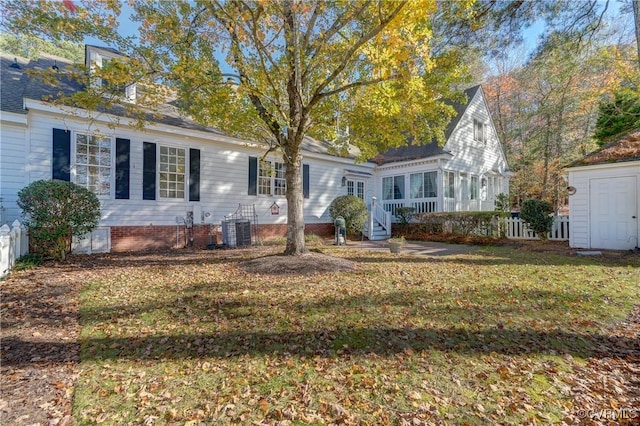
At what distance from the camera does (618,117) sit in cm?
1447

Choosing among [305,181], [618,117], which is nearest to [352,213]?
[305,181]

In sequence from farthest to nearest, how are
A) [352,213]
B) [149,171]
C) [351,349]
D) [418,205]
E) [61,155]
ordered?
[418,205]
[352,213]
[149,171]
[61,155]
[351,349]

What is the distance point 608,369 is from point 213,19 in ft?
31.4

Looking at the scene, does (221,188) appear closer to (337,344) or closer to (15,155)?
(15,155)

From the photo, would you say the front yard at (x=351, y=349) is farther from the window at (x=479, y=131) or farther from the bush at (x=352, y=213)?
the window at (x=479, y=131)

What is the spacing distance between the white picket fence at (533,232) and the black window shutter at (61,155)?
16.6 meters

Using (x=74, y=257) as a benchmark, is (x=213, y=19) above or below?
above

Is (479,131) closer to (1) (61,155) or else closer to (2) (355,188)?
(2) (355,188)

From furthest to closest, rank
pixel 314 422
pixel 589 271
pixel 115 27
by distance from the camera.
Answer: pixel 589 271, pixel 115 27, pixel 314 422

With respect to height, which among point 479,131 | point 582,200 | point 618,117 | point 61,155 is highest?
point 479,131

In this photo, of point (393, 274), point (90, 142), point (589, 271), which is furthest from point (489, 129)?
point (90, 142)

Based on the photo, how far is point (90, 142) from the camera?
927 centimetres

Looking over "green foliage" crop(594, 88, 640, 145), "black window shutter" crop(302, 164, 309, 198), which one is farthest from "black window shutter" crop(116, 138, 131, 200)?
"green foliage" crop(594, 88, 640, 145)

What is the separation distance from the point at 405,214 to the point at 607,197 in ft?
24.8
